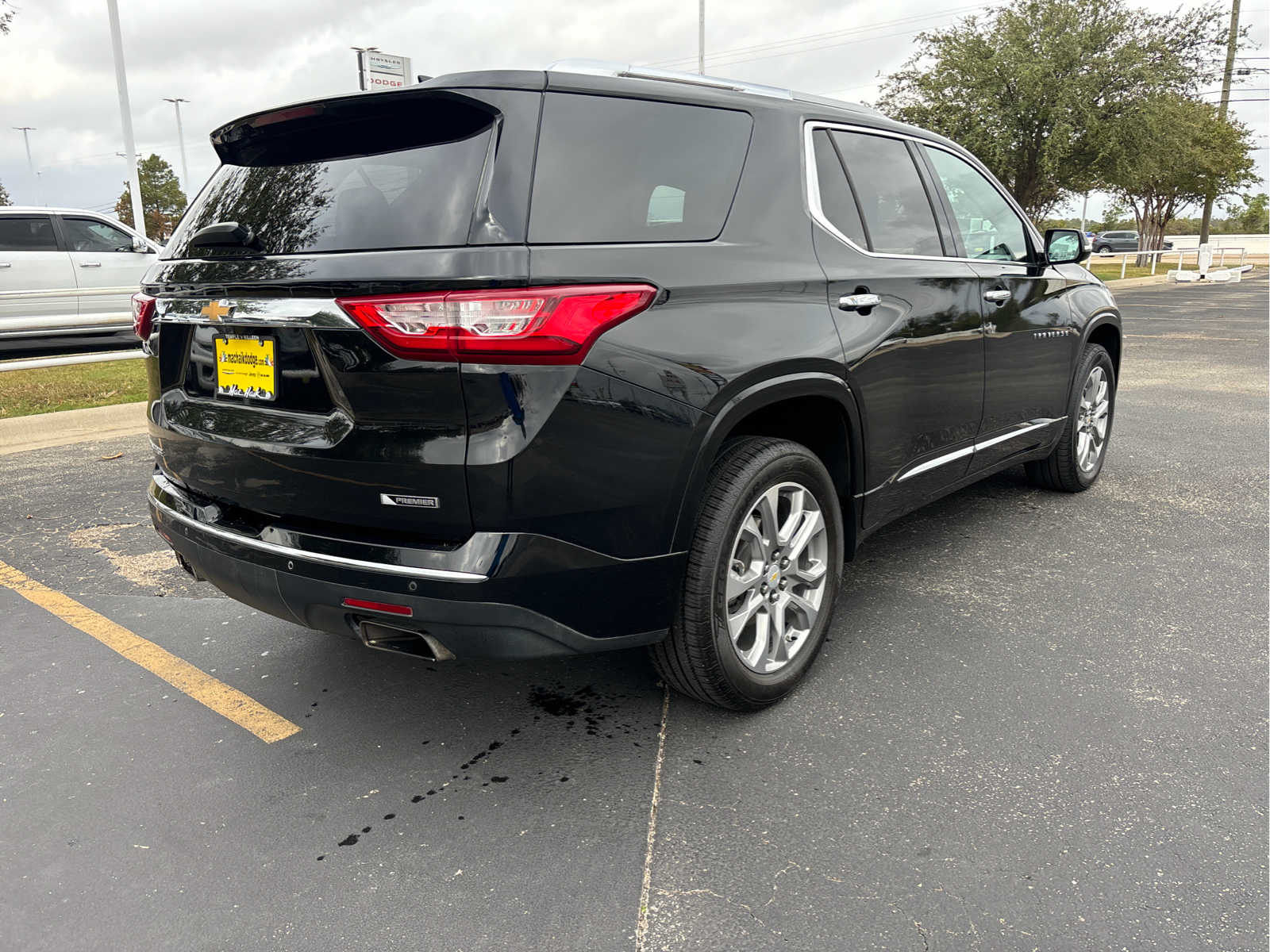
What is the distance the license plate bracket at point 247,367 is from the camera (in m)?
2.45

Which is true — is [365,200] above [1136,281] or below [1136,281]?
above

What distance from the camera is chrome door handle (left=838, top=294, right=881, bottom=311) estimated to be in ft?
9.93

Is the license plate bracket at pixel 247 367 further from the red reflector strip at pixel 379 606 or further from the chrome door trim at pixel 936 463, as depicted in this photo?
the chrome door trim at pixel 936 463

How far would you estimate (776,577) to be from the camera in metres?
2.91

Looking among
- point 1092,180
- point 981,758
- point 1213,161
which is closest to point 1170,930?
point 981,758

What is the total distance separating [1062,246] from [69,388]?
847cm

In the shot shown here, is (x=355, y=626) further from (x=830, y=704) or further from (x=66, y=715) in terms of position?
(x=830, y=704)

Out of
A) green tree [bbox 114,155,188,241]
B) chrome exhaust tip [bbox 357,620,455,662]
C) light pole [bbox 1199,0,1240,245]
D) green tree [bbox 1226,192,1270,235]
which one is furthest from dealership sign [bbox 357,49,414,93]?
green tree [bbox 1226,192,1270,235]

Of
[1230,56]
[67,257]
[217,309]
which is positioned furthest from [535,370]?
[1230,56]

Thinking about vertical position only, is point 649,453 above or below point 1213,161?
below

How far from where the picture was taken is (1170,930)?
1985 millimetres

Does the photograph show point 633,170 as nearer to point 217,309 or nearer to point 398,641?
point 217,309

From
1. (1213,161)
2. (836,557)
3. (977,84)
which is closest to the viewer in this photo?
(836,557)

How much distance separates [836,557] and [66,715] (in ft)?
8.05
